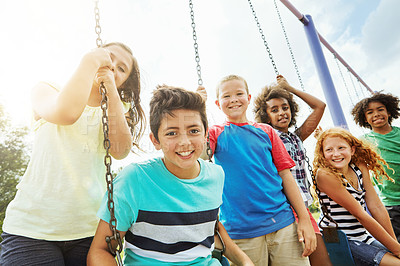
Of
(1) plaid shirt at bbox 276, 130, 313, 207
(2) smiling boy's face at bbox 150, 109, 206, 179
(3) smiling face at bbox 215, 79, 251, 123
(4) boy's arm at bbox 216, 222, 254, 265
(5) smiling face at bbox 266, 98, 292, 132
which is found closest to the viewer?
(2) smiling boy's face at bbox 150, 109, 206, 179

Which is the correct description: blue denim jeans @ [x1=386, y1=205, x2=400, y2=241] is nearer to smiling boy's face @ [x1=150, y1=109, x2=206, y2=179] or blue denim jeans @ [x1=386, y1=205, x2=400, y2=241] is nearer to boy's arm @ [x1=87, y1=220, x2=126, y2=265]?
A: smiling boy's face @ [x1=150, y1=109, x2=206, y2=179]

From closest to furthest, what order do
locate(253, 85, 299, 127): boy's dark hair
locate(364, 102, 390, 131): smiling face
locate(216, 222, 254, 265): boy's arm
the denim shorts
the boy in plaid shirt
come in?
locate(216, 222, 254, 265): boy's arm → the denim shorts → the boy in plaid shirt → locate(253, 85, 299, 127): boy's dark hair → locate(364, 102, 390, 131): smiling face

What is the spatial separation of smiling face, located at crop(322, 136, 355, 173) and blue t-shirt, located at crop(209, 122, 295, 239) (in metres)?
0.72

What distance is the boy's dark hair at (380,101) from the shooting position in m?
3.97

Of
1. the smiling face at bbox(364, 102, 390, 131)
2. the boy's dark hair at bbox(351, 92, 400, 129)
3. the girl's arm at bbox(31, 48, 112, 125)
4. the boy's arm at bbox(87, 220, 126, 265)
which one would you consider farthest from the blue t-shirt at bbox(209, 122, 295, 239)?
the boy's dark hair at bbox(351, 92, 400, 129)

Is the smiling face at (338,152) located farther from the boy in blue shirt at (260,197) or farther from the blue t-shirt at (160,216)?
the blue t-shirt at (160,216)

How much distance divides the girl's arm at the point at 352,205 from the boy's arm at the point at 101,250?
203 cm

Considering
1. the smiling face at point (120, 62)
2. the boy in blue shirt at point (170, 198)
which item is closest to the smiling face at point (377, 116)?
the boy in blue shirt at point (170, 198)

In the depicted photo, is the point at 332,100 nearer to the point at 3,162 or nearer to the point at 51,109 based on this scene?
the point at 51,109

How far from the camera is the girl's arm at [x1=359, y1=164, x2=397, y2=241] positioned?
249 cm

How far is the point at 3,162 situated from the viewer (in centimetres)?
1403

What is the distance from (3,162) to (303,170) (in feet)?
54.4

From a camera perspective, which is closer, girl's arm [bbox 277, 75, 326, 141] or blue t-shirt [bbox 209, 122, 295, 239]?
blue t-shirt [bbox 209, 122, 295, 239]

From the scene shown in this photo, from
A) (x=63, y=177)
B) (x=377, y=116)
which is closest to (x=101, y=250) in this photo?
(x=63, y=177)
